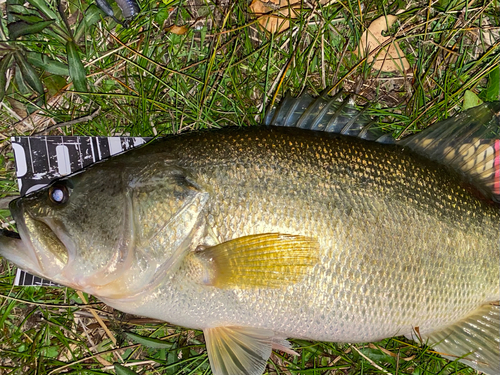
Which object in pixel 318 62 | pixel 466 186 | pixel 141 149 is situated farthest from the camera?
pixel 318 62

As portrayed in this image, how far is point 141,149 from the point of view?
87.7 inches

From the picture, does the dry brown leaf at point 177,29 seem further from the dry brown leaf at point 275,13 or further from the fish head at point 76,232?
the fish head at point 76,232

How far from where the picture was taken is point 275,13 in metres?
2.78

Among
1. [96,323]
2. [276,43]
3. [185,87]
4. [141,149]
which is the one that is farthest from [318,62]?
[96,323]

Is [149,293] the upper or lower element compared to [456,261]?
lower

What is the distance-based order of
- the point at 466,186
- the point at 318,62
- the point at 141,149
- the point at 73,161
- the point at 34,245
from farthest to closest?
the point at 318,62 < the point at 73,161 < the point at 466,186 < the point at 141,149 < the point at 34,245

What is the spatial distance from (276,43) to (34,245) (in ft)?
6.58

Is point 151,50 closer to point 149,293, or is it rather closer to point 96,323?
point 149,293

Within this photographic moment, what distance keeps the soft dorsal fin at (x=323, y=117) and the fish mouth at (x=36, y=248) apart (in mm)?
1358

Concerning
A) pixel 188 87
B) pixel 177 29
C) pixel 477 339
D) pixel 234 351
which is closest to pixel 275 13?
pixel 177 29

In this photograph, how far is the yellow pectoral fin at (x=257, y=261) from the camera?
2002 mm

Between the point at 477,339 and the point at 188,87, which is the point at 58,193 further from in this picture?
the point at 477,339

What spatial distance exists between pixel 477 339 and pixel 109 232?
7.78 feet

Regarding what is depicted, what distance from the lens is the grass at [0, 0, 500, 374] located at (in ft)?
8.86
